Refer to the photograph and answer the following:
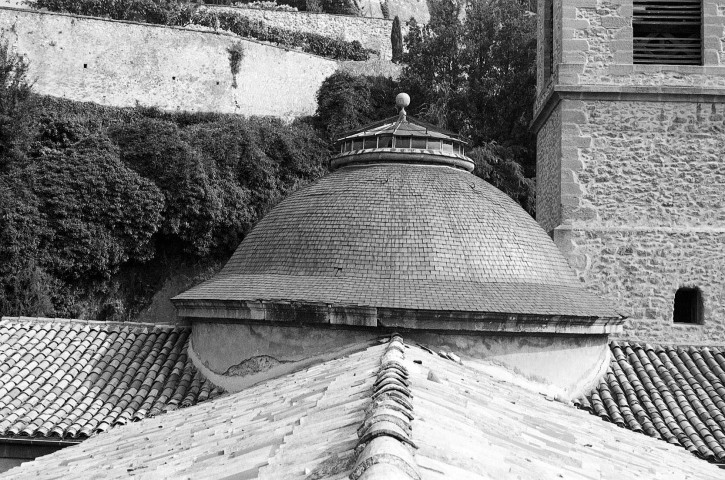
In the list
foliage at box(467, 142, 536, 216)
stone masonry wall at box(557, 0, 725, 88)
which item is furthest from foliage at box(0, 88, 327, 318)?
stone masonry wall at box(557, 0, 725, 88)

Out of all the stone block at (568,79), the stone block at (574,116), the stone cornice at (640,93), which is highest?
the stone block at (568,79)

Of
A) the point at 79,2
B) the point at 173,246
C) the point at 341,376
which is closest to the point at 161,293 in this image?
the point at 173,246

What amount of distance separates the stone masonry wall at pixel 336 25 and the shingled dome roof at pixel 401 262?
35.0 meters

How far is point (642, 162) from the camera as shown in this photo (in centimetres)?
1678

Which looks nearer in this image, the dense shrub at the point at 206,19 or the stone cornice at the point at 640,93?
the stone cornice at the point at 640,93

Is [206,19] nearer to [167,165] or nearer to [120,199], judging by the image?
[167,165]

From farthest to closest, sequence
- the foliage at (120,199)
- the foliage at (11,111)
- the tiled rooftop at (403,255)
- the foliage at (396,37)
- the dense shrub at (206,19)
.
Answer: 1. the foliage at (396,37)
2. the dense shrub at (206,19)
3. the foliage at (11,111)
4. the foliage at (120,199)
5. the tiled rooftop at (403,255)

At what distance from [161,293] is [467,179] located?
65.7 ft

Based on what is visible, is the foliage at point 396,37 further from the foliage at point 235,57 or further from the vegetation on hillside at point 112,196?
the vegetation on hillside at point 112,196

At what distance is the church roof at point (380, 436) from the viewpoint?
5609 millimetres

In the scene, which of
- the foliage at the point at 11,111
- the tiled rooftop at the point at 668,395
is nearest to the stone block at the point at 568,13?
the tiled rooftop at the point at 668,395

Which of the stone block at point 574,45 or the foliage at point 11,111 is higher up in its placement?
the stone block at point 574,45

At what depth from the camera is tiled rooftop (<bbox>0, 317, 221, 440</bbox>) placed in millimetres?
→ 11422

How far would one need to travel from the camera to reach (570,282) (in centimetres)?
1256
